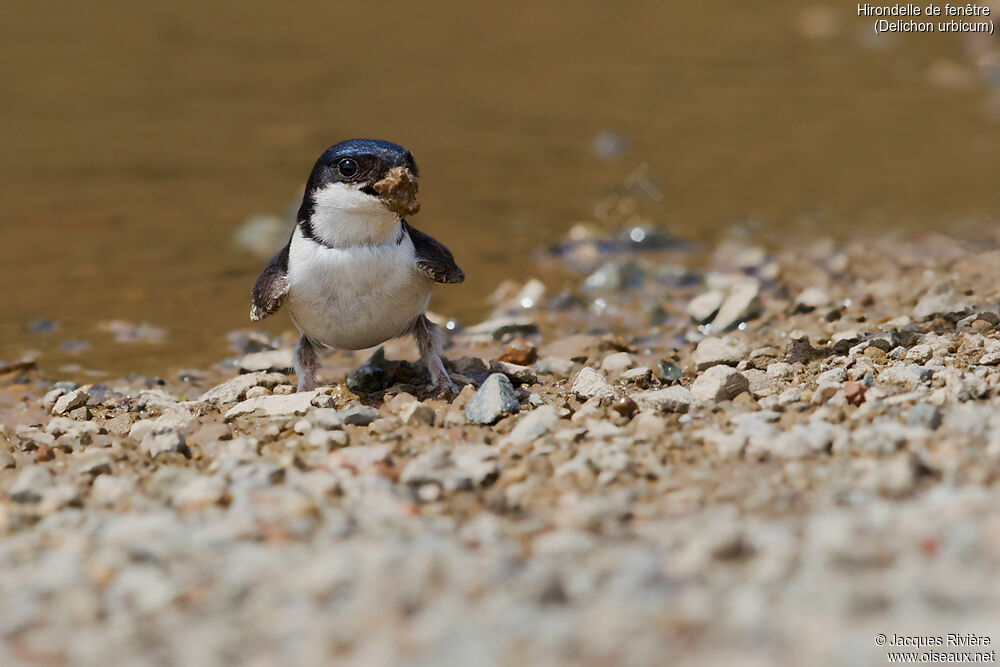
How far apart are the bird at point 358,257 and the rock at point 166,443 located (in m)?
1.00

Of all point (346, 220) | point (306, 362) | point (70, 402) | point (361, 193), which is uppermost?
point (361, 193)

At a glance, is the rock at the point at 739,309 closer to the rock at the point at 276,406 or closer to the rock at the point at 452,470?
the rock at the point at 276,406

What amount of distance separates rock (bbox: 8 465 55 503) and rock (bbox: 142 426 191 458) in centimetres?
43

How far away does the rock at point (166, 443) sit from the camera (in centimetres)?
461

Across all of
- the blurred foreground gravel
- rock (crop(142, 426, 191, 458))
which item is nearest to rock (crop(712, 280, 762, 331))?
the blurred foreground gravel

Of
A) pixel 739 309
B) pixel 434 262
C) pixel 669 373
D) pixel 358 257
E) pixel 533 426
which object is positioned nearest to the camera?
pixel 533 426

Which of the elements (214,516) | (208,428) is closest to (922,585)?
(214,516)

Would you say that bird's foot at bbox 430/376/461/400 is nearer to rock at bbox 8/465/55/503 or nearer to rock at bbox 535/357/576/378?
rock at bbox 535/357/576/378

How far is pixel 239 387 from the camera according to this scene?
19.3ft

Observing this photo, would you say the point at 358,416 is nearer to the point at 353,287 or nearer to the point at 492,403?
the point at 492,403

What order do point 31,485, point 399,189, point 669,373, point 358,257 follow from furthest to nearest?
1. point 669,373
2. point 358,257
3. point 399,189
4. point 31,485

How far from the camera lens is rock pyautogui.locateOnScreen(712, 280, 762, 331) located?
7.12m

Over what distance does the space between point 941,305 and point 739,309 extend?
1.28 m

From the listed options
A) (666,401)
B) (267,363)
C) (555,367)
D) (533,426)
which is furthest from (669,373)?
(267,363)
